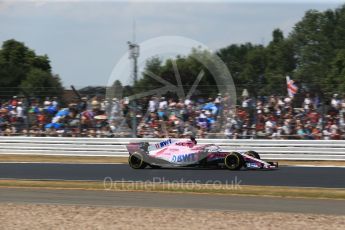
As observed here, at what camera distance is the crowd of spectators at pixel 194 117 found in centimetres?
1725

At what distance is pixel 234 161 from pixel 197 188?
3476mm

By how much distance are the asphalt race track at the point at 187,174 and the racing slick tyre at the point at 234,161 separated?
188 millimetres

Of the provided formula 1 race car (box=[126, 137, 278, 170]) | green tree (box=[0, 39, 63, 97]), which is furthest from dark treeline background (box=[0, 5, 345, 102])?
formula 1 race car (box=[126, 137, 278, 170])

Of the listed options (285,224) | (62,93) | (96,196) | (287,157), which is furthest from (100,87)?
(285,224)

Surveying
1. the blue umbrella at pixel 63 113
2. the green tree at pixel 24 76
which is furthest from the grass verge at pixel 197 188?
the green tree at pixel 24 76

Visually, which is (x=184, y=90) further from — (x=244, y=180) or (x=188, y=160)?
(x=244, y=180)

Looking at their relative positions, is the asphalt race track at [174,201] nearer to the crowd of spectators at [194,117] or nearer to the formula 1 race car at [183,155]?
the formula 1 race car at [183,155]

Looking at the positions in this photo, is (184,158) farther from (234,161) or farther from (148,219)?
(148,219)

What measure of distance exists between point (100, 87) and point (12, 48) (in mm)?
44349

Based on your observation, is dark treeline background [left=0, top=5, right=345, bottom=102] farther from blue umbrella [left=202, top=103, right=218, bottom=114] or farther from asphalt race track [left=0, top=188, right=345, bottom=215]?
asphalt race track [left=0, top=188, right=345, bottom=215]

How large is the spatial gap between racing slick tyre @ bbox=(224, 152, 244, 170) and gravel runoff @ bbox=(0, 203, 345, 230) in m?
5.83

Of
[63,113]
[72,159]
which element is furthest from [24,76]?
[72,159]

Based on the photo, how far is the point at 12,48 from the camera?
60.4m

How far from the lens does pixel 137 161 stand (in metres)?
15.3
